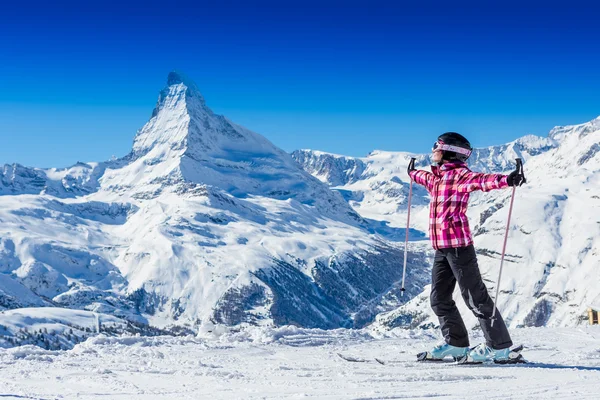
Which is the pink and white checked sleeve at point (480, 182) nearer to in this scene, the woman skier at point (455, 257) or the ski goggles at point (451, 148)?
the woman skier at point (455, 257)

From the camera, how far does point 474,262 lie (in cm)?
1057

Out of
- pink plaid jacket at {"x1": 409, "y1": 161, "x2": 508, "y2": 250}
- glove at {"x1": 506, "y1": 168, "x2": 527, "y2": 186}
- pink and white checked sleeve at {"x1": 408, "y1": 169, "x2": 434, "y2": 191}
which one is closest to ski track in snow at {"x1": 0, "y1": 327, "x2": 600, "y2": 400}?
pink plaid jacket at {"x1": 409, "y1": 161, "x2": 508, "y2": 250}

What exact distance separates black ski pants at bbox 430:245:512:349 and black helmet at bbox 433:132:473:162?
150 cm

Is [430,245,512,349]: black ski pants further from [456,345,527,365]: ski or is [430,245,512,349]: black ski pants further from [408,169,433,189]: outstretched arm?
[408,169,433,189]: outstretched arm

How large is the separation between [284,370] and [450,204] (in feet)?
12.2

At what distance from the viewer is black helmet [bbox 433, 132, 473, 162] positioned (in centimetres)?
1077

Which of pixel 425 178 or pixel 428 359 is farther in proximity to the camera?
pixel 428 359

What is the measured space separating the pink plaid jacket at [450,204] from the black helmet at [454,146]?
0.46ft

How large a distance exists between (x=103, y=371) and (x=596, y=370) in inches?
296

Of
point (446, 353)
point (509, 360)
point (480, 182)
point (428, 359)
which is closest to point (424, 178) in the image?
point (480, 182)

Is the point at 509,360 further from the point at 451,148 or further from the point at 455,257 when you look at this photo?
the point at 451,148

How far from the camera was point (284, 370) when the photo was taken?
1073cm

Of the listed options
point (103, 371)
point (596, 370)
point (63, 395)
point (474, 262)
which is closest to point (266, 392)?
point (63, 395)

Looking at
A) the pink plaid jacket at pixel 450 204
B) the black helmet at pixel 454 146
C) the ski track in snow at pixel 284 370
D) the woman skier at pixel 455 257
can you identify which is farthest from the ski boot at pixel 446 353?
the black helmet at pixel 454 146
